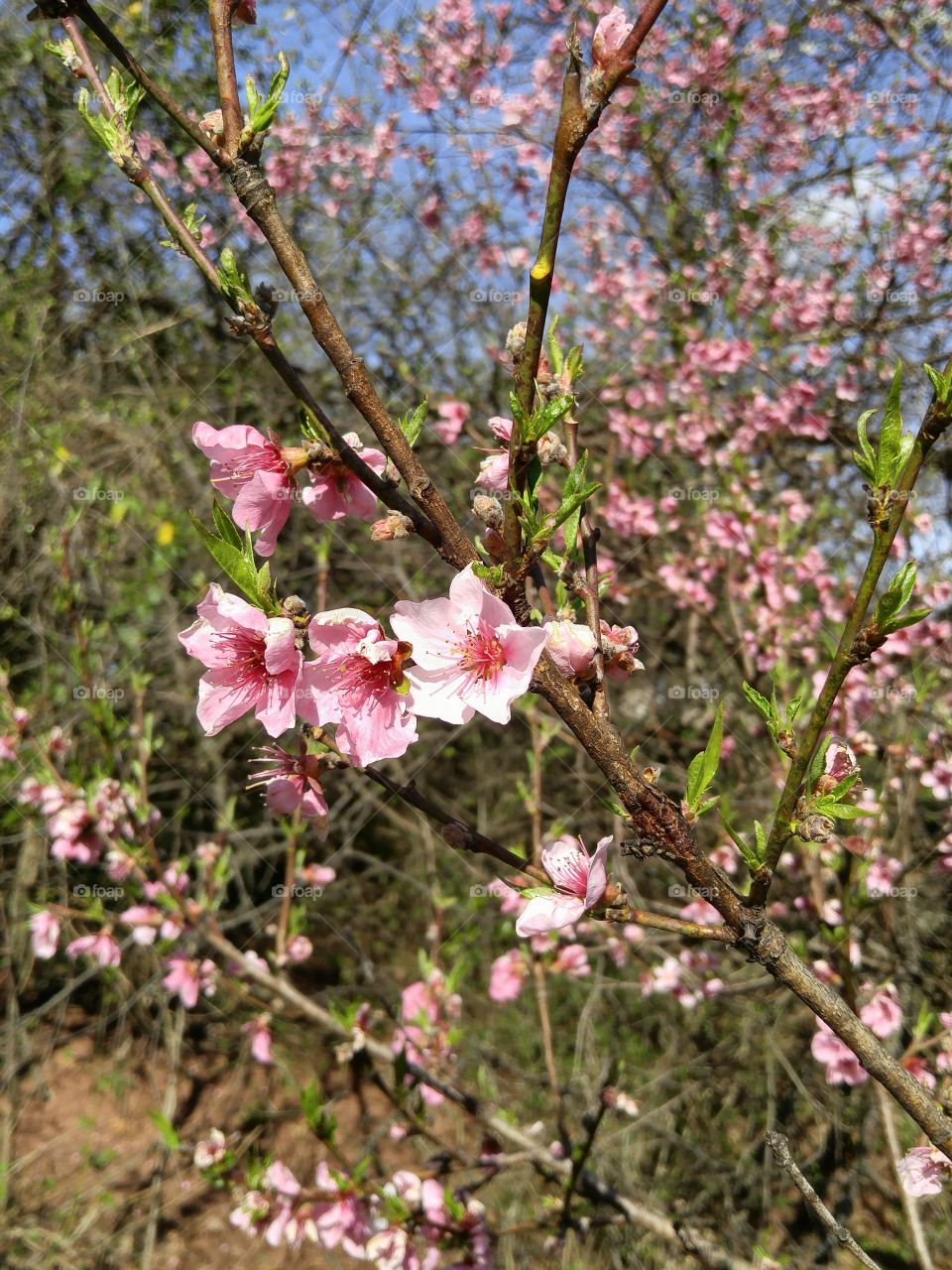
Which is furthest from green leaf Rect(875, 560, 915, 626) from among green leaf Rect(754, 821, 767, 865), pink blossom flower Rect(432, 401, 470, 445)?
pink blossom flower Rect(432, 401, 470, 445)

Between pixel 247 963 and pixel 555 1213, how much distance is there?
114 cm

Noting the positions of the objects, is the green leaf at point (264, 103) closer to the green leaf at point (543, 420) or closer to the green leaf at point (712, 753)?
the green leaf at point (543, 420)

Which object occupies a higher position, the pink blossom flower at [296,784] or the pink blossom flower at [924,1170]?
the pink blossom flower at [296,784]

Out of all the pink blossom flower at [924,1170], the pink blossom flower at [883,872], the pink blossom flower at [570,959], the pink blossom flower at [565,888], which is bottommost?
the pink blossom flower at [570,959]

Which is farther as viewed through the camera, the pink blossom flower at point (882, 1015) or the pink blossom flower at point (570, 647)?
the pink blossom flower at point (882, 1015)

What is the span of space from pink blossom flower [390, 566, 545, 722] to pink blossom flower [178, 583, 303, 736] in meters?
0.14

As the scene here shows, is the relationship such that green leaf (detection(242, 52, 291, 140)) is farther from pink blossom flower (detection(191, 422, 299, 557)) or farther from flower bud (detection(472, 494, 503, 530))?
flower bud (detection(472, 494, 503, 530))

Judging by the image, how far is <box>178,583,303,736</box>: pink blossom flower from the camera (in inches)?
35.7

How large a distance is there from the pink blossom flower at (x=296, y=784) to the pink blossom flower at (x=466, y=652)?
239 mm

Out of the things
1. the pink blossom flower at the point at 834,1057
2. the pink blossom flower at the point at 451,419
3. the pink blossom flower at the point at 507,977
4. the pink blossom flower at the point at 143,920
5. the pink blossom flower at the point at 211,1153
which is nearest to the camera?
the pink blossom flower at the point at 211,1153

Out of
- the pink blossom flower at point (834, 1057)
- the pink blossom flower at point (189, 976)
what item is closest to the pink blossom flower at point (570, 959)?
the pink blossom flower at point (834, 1057)

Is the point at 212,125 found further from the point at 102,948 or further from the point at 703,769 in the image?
the point at 102,948

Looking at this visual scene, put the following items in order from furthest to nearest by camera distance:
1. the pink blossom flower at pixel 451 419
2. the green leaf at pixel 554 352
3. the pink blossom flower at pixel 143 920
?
the pink blossom flower at pixel 451 419, the pink blossom flower at pixel 143 920, the green leaf at pixel 554 352

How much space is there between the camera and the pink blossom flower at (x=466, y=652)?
85cm
